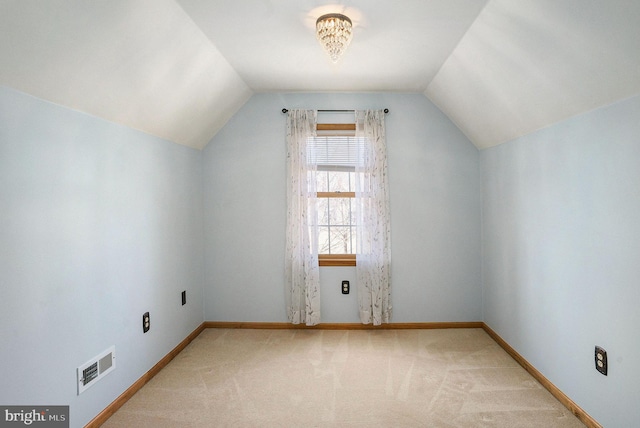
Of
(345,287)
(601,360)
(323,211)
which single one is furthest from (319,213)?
(601,360)

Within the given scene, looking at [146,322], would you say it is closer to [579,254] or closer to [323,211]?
[323,211]

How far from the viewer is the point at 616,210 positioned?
1908 mm

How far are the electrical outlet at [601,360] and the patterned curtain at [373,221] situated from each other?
190 cm

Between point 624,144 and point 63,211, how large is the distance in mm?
2962

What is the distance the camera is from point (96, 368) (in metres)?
2.18

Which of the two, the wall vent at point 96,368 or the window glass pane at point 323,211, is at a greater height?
the window glass pane at point 323,211

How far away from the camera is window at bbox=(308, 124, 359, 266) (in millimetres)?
3846

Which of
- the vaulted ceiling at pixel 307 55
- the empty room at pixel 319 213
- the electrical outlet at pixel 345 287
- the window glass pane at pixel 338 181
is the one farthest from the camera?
the window glass pane at pixel 338 181

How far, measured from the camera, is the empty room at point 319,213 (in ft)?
5.85

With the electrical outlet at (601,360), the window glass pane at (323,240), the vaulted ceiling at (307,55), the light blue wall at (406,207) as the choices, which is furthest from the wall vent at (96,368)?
the electrical outlet at (601,360)

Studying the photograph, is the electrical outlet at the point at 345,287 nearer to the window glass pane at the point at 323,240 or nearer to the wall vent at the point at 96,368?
the window glass pane at the point at 323,240

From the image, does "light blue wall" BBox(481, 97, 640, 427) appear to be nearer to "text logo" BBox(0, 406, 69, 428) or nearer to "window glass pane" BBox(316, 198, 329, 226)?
"window glass pane" BBox(316, 198, 329, 226)

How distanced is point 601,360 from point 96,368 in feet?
9.62

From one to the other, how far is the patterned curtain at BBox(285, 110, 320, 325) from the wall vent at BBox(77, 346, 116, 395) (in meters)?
1.80
